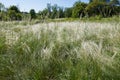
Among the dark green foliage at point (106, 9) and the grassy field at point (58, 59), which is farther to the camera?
the dark green foliage at point (106, 9)

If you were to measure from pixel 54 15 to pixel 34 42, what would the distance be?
68.5 inches

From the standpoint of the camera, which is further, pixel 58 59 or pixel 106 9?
pixel 106 9

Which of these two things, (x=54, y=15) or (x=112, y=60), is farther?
(x=54, y=15)

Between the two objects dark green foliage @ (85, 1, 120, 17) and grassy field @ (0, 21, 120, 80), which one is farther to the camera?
dark green foliage @ (85, 1, 120, 17)

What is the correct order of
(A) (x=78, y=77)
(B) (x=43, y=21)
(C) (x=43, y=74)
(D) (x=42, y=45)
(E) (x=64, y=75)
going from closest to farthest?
1. (A) (x=78, y=77)
2. (E) (x=64, y=75)
3. (C) (x=43, y=74)
4. (D) (x=42, y=45)
5. (B) (x=43, y=21)

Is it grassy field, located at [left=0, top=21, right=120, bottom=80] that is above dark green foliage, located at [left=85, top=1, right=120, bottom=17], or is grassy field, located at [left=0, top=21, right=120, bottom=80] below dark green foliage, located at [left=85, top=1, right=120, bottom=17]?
below

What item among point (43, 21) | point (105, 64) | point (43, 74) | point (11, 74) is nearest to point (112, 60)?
point (105, 64)

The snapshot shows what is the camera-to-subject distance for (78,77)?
2.28m

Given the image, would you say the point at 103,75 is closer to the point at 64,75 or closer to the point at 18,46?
the point at 64,75

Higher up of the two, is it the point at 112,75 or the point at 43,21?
the point at 43,21

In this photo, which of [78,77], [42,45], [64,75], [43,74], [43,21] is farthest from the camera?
[43,21]

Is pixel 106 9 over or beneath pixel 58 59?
over

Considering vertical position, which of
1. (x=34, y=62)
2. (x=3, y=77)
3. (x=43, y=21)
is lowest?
(x=3, y=77)

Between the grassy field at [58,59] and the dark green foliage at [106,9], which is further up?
the dark green foliage at [106,9]
